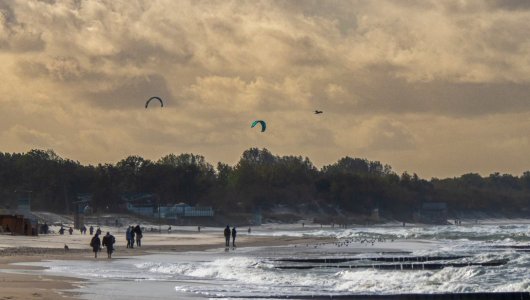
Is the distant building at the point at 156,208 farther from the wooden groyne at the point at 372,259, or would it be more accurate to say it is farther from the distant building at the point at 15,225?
the wooden groyne at the point at 372,259

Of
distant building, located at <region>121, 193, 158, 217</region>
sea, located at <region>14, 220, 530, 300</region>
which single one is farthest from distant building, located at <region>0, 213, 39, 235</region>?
distant building, located at <region>121, 193, 158, 217</region>

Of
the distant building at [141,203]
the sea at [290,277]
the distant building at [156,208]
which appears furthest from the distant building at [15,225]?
the distant building at [141,203]

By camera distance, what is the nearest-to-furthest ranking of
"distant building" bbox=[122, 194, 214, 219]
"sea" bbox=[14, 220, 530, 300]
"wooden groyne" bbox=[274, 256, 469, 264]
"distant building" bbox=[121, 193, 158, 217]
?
"sea" bbox=[14, 220, 530, 300], "wooden groyne" bbox=[274, 256, 469, 264], "distant building" bbox=[122, 194, 214, 219], "distant building" bbox=[121, 193, 158, 217]

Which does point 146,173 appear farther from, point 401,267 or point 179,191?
point 401,267

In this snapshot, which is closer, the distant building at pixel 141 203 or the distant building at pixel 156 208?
the distant building at pixel 156 208

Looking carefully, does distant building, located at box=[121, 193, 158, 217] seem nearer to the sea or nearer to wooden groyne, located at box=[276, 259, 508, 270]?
the sea

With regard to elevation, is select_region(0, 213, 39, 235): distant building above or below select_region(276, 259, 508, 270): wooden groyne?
above

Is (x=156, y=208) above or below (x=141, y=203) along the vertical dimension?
below

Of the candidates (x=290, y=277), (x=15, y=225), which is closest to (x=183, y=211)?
(x=15, y=225)

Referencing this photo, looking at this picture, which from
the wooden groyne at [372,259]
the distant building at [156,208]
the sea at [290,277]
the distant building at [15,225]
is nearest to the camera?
the sea at [290,277]

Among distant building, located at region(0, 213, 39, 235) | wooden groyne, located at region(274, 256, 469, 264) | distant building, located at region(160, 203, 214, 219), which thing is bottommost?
wooden groyne, located at region(274, 256, 469, 264)

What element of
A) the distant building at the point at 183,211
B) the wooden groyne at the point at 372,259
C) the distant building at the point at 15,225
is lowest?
the wooden groyne at the point at 372,259

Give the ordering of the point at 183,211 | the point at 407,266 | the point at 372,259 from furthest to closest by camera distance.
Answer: the point at 183,211 < the point at 372,259 < the point at 407,266

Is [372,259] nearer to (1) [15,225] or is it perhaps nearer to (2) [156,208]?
(1) [15,225]
